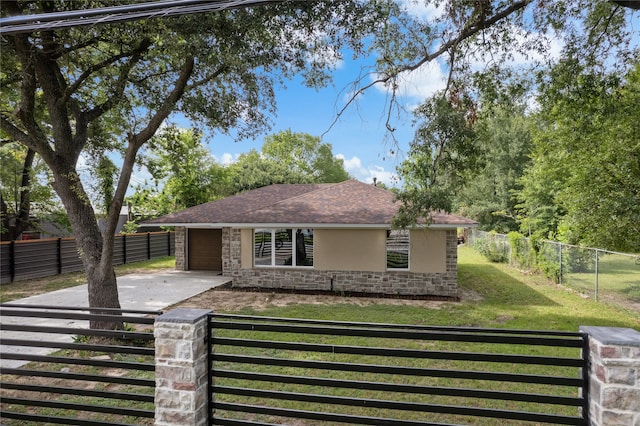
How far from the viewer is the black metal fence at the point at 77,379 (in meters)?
3.25

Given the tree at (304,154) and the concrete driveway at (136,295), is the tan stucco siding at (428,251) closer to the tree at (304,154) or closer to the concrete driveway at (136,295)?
the concrete driveway at (136,295)

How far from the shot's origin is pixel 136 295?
10164 millimetres

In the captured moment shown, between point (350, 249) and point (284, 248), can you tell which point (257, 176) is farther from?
point (350, 249)

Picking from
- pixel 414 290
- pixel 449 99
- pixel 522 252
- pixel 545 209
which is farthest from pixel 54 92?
pixel 545 209

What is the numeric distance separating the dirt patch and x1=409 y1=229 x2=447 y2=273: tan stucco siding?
1.17 metres

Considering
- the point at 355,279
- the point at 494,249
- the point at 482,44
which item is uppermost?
the point at 482,44

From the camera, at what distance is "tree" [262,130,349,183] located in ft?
138

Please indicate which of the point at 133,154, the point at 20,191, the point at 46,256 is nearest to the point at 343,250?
the point at 133,154

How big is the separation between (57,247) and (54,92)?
967 centimetres

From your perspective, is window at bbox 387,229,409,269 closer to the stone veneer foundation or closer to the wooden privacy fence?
the stone veneer foundation

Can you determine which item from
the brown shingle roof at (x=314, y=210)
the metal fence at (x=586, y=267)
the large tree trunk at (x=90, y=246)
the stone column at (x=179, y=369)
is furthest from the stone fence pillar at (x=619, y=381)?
the metal fence at (x=586, y=267)

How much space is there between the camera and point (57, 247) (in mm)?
13609

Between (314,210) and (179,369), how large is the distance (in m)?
9.34

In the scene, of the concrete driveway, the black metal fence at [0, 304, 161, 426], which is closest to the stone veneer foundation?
the concrete driveway
